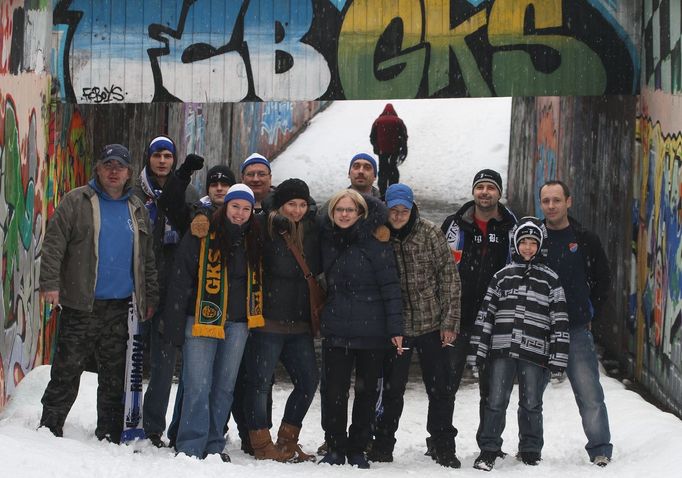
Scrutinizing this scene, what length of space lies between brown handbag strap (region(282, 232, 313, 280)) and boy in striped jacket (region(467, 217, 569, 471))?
1136 millimetres

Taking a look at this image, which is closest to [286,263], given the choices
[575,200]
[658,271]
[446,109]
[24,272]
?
[24,272]

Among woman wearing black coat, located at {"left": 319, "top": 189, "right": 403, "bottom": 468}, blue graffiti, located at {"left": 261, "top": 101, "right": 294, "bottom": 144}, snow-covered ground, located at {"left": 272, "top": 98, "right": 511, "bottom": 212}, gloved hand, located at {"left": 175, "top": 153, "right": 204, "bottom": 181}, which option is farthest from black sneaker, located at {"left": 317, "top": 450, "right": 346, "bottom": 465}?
blue graffiti, located at {"left": 261, "top": 101, "right": 294, "bottom": 144}

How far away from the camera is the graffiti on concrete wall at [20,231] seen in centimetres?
837

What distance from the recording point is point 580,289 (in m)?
7.36

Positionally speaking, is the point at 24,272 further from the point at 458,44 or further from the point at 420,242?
the point at 458,44

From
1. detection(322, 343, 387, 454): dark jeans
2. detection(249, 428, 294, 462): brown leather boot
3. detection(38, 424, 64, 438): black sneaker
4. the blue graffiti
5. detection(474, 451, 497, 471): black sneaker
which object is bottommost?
detection(474, 451, 497, 471): black sneaker

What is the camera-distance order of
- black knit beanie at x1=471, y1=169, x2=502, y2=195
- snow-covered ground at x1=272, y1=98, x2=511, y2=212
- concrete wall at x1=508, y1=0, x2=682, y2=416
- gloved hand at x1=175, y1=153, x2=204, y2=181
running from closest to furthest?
gloved hand at x1=175, y1=153, x2=204, y2=181, black knit beanie at x1=471, y1=169, x2=502, y2=195, concrete wall at x1=508, y1=0, x2=682, y2=416, snow-covered ground at x1=272, y1=98, x2=511, y2=212

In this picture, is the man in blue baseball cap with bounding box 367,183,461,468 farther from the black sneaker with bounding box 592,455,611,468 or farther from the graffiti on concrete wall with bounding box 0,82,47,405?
the graffiti on concrete wall with bounding box 0,82,47,405

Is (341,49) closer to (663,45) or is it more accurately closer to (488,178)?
(663,45)

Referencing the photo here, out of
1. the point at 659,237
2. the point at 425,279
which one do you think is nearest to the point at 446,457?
the point at 425,279

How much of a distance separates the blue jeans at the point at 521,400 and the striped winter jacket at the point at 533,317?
108 mm

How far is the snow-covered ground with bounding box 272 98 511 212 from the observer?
24234 millimetres

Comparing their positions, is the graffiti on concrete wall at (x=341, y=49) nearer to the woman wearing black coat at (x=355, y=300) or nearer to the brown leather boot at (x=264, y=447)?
the woman wearing black coat at (x=355, y=300)

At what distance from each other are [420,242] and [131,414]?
213 centimetres
